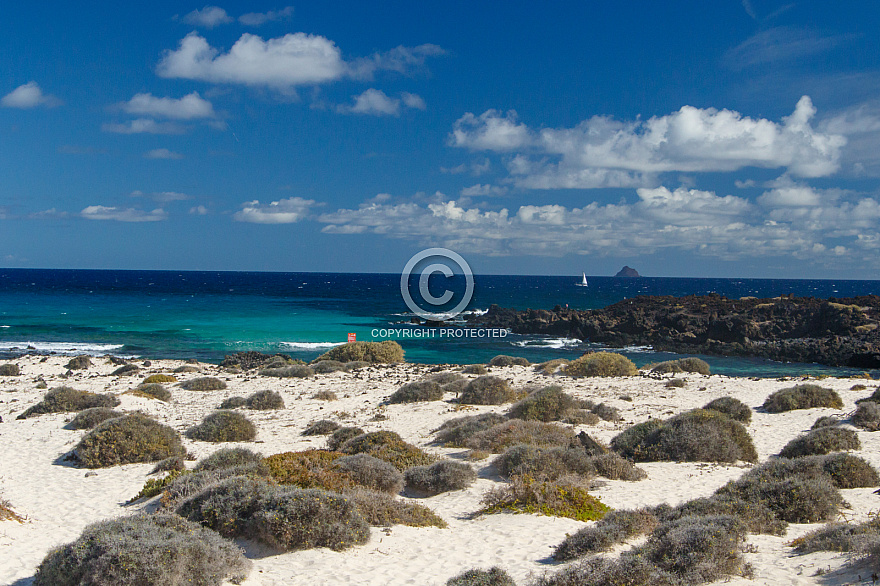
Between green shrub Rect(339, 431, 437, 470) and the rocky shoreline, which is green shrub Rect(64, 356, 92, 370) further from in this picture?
the rocky shoreline

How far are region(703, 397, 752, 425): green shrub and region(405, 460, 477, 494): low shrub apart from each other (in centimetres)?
910

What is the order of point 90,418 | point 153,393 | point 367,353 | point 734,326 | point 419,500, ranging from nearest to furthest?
point 419,500 < point 90,418 < point 153,393 < point 367,353 < point 734,326

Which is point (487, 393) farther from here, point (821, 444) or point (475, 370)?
point (821, 444)

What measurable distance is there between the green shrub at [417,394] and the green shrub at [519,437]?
6.26 meters

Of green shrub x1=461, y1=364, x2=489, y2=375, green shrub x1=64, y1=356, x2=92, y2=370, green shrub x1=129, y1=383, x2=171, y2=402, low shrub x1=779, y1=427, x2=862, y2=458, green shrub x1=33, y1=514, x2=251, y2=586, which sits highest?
green shrub x1=33, y1=514, x2=251, y2=586

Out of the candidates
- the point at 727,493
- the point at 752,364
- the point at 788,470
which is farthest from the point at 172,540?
Result: the point at 752,364

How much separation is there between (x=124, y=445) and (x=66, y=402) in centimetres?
734

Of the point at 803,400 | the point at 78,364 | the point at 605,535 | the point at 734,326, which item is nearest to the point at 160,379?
the point at 78,364

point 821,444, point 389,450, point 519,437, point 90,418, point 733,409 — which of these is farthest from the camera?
point 733,409

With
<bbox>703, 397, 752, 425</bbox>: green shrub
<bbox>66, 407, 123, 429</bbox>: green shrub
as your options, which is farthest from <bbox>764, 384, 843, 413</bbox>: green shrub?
<bbox>66, 407, 123, 429</bbox>: green shrub

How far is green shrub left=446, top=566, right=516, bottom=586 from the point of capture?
596cm

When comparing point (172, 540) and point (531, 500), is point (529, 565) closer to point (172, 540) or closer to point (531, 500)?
point (531, 500)

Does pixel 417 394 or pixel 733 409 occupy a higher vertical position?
pixel 733 409

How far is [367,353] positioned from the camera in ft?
105
